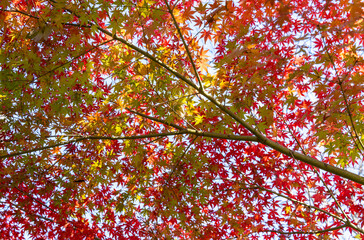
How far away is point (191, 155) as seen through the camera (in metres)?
4.04

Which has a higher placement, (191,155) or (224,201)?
(191,155)

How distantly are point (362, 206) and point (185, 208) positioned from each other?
9.08 ft

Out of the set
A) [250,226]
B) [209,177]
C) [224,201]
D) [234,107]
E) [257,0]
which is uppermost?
[257,0]

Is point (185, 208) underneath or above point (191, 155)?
underneath

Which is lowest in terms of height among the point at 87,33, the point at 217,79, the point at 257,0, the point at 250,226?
the point at 250,226

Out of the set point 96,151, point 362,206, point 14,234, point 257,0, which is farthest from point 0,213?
point 362,206

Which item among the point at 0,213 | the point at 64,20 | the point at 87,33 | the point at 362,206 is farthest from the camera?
the point at 0,213

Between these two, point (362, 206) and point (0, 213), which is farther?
point (0, 213)

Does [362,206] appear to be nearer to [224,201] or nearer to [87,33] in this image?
[224,201]

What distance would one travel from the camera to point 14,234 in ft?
18.1

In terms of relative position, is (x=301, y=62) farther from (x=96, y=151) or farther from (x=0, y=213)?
(x=0, y=213)

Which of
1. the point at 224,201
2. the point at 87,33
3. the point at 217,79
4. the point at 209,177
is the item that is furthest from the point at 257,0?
the point at 224,201

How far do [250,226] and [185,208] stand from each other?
4.00 ft

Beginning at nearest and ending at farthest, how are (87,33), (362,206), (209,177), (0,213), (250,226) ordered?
1. (87,33)
2. (362,206)
3. (209,177)
4. (250,226)
5. (0,213)
